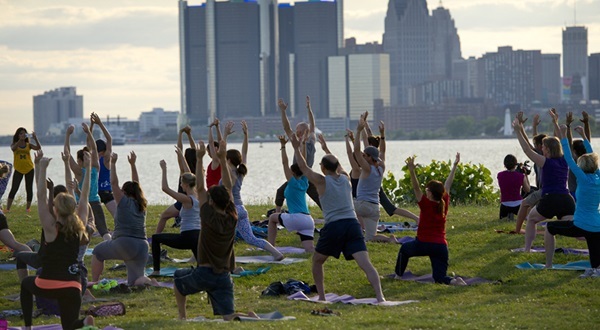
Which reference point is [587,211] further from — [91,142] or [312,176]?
[91,142]

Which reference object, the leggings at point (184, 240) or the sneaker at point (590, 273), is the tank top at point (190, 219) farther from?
the sneaker at point (590, 273)

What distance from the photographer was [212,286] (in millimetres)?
11523

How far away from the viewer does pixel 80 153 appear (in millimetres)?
17406

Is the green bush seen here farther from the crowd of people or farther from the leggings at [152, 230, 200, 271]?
the leggings at [152, 230, 200, 271]

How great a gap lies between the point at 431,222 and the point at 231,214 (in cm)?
358

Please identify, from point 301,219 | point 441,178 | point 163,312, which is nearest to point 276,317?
point 163,312

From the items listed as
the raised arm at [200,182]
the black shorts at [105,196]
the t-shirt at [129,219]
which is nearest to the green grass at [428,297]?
the t-shirt at [129,219]

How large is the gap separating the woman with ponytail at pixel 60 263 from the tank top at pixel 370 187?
671cm

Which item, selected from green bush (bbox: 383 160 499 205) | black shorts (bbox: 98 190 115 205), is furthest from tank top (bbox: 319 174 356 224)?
green bush (bbox: 383 160 499 205)

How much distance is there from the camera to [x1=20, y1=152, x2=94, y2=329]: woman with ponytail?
1112 centimetres

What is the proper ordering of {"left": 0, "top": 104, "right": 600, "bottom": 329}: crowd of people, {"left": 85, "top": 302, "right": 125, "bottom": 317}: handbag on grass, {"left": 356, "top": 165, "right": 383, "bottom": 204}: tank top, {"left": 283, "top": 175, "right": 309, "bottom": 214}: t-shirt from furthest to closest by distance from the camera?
{"left": 356, "top": 165, "right": 383, "bottom": 204}: tank top → {"left": 283, "top": 175, "right": 309, "bottom": 214}: t-shirt → {"left": 85, "top": 302, "right": 125, "bottom": 317}: handbag on grass → {"left": 0, "top": 104, "right": 600, "bottom": 329}: crowd of people

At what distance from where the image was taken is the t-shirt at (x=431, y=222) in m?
14.2

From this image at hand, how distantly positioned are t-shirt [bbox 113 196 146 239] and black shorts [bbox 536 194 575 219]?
18.1ft

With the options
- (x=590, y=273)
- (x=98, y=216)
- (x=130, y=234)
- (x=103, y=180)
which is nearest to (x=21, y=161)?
(x=103, y=180)
